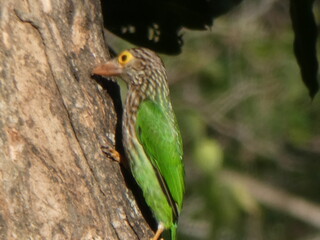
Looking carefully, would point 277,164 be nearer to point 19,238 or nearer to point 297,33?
point 297,33

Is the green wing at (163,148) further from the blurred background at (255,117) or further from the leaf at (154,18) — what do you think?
the blurred background at (255,117)

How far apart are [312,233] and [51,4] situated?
10616mm

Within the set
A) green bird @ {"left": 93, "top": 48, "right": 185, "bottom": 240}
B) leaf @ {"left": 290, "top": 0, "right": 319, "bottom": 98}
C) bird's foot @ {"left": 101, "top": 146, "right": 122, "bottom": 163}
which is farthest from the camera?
leaf @ {"left": 290, "top": 0, "right": 319, "bottom": 98}

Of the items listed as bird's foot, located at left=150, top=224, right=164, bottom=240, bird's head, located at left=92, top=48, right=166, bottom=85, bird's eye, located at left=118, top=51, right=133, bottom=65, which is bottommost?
bird's foot, located at left=150, top=224, right=164, bottom=240

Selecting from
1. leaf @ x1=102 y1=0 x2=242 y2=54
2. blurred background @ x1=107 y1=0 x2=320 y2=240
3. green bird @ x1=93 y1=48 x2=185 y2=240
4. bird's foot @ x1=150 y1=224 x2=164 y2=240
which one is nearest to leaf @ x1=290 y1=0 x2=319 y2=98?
leaf @ x1=102 y1=0 x2=242 y2=54

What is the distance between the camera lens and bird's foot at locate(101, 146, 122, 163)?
5.46 m

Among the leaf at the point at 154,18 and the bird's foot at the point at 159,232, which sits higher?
the leaf at the point at 154,18

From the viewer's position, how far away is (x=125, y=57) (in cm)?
632

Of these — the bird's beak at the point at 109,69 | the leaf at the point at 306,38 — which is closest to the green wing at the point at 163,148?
the bird's beak at the point at 109,69

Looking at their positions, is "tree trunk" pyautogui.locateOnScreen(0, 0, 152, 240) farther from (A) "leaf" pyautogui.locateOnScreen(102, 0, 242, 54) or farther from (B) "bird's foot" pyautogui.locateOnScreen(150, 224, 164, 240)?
(A) "leaf" pyautogui.locateOnScreen(102, 0, 242, 54)

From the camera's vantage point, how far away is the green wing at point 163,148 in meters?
6.14

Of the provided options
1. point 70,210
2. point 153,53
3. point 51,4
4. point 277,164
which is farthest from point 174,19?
point 277,164

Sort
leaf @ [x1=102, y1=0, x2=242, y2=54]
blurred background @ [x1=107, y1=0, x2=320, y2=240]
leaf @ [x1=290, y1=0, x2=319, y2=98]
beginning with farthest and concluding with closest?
blurred background @ [x1=107, y1=0, x2=320, y2=240] → leaf @ [x1=102, y1=0, x2=242, y2=54] → leaf @ [x1=290, y1=0, x2=319, y2=98]

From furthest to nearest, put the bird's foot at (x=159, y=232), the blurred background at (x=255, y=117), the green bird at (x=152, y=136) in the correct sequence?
the blurred background at (x=255, y=117) < the green bird at (x=152, y=136) < the bird's foot at (x=159, y=232)
